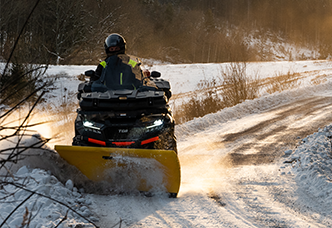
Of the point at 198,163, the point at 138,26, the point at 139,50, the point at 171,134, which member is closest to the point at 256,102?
the point at 198,163

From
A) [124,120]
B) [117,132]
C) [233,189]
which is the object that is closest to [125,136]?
[117,132]

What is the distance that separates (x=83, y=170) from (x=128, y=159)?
670 millimetres

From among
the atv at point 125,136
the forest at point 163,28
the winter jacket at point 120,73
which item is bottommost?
the atv at point 125,136

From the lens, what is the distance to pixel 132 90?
15.5 feet

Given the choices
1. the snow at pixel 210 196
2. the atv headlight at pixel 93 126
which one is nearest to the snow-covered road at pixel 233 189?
the snow at pixel 210 196

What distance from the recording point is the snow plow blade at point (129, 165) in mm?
4082

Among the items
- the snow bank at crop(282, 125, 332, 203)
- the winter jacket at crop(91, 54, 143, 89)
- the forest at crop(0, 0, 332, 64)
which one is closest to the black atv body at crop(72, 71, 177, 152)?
the winter jacket at crop(91, 54, 143, 89)

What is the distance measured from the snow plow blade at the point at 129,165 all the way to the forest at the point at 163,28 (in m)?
1.37

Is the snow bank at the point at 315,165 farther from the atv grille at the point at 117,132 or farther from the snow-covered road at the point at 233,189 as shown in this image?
the atv grille at the point at 117,132

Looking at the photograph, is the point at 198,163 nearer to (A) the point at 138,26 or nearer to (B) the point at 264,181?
(B) the point at 264,181

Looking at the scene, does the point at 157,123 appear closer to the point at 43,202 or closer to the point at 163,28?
the point at 43,202

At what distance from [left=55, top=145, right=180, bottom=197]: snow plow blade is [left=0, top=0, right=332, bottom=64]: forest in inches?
53.8

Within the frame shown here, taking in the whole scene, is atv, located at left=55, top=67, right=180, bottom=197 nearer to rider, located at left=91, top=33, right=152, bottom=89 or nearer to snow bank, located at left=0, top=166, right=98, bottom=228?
rider, located at left=91, top=33, right=152, bottom=89

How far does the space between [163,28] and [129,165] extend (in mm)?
55109
